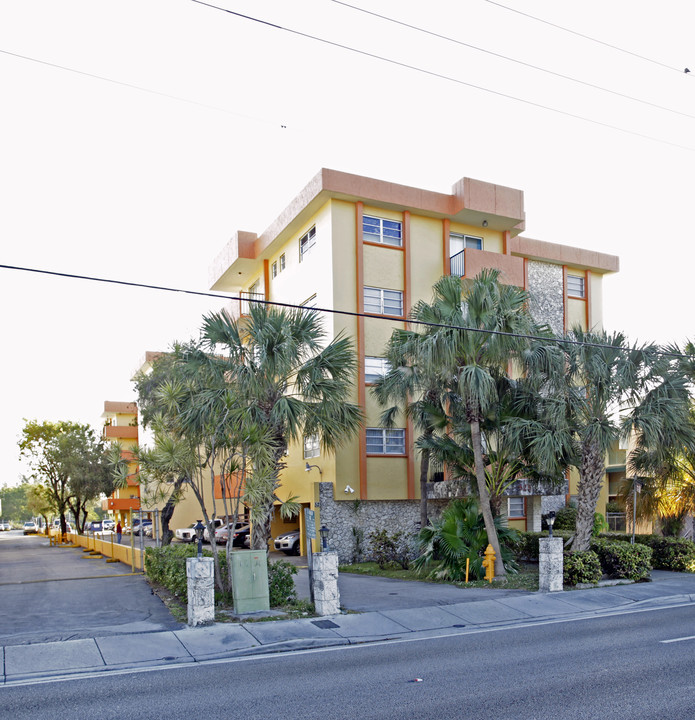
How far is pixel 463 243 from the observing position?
29.3 m

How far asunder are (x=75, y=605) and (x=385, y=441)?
13.2 meters

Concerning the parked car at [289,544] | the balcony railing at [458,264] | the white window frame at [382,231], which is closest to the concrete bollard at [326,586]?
the white window frame at [382,231]

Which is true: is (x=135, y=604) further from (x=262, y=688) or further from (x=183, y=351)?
(x=262, y=688)

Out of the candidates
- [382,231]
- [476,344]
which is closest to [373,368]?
[382,231]

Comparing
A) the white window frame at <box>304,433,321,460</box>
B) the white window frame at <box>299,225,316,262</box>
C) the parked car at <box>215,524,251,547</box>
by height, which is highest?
the white window frame at <box>299,225,316,262</box>

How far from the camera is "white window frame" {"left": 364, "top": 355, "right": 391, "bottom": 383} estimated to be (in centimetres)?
2680

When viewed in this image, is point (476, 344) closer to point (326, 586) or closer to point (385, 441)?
point (326, 586)

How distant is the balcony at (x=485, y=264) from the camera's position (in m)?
27.9

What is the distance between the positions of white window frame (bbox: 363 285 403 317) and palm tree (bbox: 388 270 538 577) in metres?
6.61

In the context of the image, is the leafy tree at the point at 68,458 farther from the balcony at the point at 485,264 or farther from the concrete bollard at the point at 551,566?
the concrete bollard at the point at 551,566

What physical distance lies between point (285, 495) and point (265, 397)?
12868mm

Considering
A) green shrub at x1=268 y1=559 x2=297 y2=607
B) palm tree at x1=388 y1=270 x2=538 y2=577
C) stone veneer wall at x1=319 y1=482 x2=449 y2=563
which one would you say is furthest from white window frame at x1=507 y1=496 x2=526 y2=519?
green shrub at x1=268 y1=559 x2=297 y2=607

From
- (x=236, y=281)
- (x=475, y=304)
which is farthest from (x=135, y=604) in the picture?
(x=236, y=281)

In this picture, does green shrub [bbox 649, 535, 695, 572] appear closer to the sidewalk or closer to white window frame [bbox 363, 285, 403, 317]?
the sidewalk
